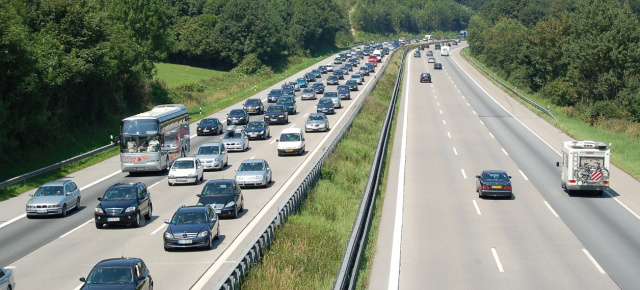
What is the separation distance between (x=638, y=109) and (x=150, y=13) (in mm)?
47171

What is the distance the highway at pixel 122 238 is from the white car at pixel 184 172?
14.6 inches

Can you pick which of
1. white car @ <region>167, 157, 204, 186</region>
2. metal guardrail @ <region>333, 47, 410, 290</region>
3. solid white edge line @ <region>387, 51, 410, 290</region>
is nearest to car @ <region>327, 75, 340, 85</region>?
solid white edge line @ <region>387, 51, 410, 290</region>

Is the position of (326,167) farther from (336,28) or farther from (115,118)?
(336,28)

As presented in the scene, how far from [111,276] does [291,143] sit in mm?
27418

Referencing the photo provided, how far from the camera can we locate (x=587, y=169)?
112 ft

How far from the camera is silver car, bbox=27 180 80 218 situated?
98.3ft

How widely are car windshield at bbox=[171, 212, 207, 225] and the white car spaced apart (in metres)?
11.9

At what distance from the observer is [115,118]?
58.1 m

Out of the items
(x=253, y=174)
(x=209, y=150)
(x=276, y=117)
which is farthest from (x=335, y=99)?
(x=253, y=174)

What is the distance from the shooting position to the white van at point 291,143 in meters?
44.8

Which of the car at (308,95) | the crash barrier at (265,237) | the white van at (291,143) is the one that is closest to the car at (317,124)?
the white van at (291,143)

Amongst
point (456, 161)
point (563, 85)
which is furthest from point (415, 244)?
point (563, 85)

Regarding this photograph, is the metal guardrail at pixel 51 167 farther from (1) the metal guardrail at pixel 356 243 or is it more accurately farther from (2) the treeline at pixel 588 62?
(2) the treeline at pixel 588 62

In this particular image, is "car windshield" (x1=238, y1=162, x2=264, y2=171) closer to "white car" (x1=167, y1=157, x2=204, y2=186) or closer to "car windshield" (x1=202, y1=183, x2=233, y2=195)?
"white car" (x1=167, y1=157, x2=204, y2=186)
